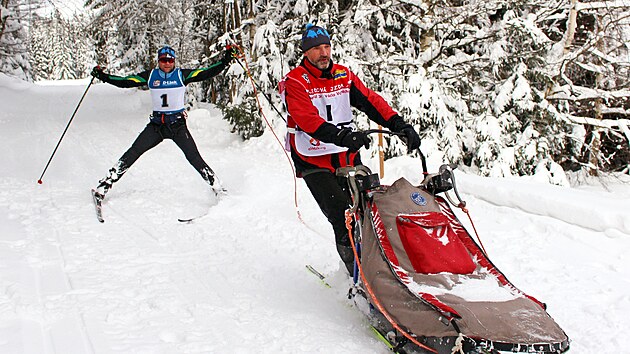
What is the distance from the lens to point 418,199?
10.8 ft

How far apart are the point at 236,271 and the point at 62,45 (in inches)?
3059

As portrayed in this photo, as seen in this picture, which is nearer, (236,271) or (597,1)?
(236,271)

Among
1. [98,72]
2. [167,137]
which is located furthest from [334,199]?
[98,72]

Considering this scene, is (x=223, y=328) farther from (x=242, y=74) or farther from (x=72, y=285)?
(x=242, y=74)

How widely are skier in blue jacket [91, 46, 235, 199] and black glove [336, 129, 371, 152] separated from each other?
3884mm

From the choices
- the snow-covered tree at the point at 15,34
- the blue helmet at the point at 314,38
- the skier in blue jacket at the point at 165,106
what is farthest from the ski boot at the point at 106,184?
the snow-covered tree at the point at 15,34

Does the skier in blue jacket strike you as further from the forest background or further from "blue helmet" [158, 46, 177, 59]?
the forest background

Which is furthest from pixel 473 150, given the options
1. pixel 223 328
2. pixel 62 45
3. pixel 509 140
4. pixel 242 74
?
pixel 62 45

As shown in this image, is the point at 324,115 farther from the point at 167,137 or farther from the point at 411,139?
the point at 167,137

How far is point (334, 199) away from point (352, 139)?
27.3 inches

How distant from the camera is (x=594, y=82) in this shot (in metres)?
14.3

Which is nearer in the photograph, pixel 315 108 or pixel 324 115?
pixel 315 108

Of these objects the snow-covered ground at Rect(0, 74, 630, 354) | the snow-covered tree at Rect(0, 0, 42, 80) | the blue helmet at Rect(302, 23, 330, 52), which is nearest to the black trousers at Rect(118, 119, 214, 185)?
the snow-covered ground at Rect(0, 74, 630, 354)

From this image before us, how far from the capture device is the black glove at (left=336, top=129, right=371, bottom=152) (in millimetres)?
3291
